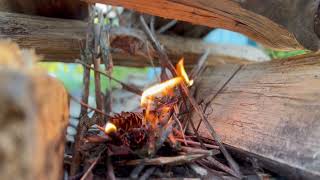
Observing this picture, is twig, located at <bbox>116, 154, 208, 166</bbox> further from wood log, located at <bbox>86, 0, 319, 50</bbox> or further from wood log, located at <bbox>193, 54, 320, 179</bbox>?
wood log, located at <bbox>86, 0, 319, 50</bbox>

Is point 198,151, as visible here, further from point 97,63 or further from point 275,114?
Answer: point 97,63

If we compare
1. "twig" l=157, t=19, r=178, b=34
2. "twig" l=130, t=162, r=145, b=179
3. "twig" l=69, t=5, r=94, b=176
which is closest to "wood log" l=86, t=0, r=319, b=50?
"twig" l=69, t=5, r=94, b=176

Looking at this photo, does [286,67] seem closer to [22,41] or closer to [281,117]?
[281,117]

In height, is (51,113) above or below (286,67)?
below

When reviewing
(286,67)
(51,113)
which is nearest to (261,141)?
(286,67)

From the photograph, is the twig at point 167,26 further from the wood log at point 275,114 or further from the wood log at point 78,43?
the wood log at point 275,114

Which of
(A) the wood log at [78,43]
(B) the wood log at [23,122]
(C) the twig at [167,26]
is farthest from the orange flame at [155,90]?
(C) the twig at [167,26]
